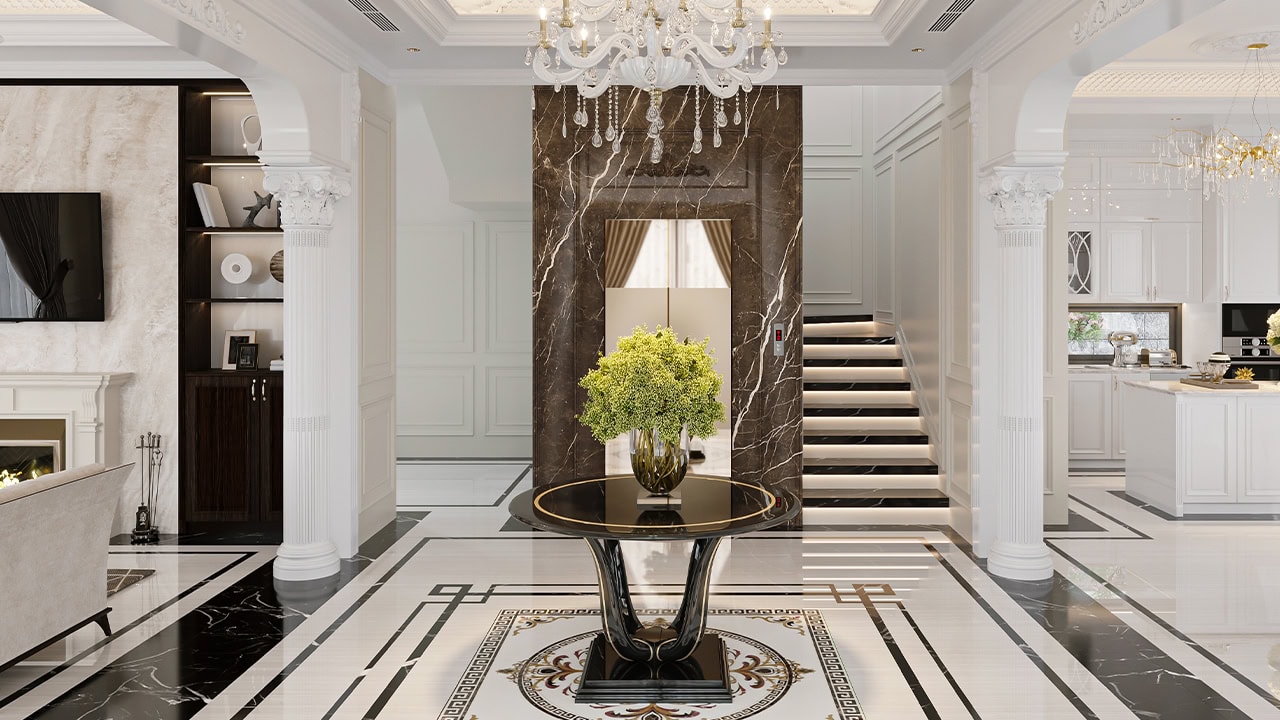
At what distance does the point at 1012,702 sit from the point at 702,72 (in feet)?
8.76

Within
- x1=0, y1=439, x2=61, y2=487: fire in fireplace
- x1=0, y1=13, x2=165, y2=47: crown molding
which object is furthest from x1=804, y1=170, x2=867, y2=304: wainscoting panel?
x1=0, y1=439, x2=61, y2=487: fire in fireplace

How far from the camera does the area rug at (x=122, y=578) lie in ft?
15.9

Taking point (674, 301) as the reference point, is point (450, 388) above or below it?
below

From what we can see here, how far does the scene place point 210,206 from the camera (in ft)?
19.5

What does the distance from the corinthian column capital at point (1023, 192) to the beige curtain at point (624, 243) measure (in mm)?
2343

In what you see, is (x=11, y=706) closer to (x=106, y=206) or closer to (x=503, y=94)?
(x=106, y=206)

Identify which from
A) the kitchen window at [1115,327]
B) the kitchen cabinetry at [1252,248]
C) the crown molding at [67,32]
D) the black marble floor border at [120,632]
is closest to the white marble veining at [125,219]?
the crown molding at [67,32]

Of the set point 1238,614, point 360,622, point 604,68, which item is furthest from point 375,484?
point 1238,614

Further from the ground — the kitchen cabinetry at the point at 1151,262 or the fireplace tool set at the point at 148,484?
the kitchen cabinetry at the point at 1151,262

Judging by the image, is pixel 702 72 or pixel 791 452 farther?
pixel 791 452

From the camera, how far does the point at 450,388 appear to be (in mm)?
9172

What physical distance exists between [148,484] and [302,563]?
5.62ft

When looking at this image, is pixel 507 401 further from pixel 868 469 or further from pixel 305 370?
pixel 305 370

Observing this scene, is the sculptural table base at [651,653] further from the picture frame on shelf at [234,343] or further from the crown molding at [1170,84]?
the crown molding at [1170,84]
